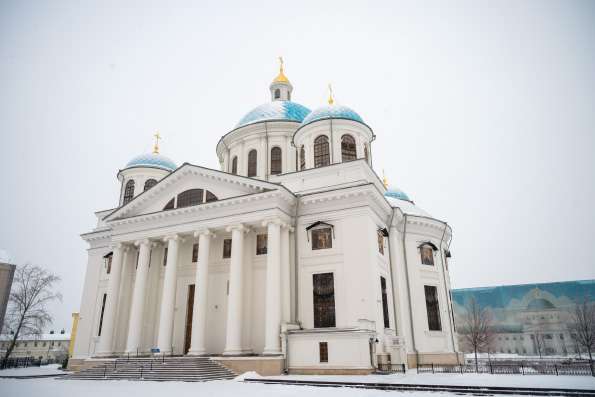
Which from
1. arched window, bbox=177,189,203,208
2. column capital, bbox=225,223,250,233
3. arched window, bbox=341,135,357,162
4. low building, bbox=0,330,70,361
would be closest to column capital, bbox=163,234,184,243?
arched window, bbox=177,189,203,208

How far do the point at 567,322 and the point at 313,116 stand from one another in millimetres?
67357

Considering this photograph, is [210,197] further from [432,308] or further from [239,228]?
[432,308]

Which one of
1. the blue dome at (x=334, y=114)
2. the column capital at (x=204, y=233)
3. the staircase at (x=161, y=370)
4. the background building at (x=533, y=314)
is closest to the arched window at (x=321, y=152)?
the blue dome at (x=334, y=114)

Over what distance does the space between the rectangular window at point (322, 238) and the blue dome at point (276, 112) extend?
38.3 feet

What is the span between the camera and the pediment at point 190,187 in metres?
22.8

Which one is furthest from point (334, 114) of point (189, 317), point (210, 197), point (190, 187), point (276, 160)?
point (189, 317)

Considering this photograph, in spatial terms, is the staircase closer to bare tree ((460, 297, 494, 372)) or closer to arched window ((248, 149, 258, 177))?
arched window ((248, 149, 258, 177))

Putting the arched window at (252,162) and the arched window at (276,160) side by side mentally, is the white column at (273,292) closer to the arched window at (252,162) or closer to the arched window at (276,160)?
the arched window at (276,160)

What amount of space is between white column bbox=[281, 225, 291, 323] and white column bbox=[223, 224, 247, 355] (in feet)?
7.09

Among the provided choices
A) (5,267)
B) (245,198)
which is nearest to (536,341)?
(245,198)

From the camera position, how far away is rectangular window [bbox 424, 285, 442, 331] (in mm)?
26375

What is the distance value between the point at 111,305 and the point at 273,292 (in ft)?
36.9

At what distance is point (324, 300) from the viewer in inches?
835

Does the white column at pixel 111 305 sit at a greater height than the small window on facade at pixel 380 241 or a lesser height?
lesser
